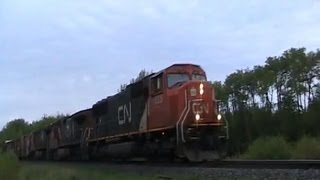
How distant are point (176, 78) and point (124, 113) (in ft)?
15.6

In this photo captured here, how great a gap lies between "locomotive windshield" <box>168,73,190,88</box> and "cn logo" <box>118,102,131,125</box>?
151 inches

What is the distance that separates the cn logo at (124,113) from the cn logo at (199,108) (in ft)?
15.4

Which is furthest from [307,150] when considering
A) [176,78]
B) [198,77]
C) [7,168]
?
[7,168]

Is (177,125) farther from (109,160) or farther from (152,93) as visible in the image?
(109,160)

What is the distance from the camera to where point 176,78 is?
18219mm

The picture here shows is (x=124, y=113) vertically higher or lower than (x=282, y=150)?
higher

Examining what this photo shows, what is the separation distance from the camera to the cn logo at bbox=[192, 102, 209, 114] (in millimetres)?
Result: 17266

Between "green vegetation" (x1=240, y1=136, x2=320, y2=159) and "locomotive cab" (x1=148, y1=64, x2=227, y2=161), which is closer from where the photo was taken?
"locomotive cab" (x1=148, y1=64, x2=227, y2=161)

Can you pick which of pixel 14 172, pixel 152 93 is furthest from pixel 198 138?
pixel 14 172

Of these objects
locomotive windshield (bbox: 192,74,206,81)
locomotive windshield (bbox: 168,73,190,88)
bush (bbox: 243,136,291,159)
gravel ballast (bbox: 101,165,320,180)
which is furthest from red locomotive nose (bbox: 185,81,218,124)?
bush (bbox: 243,136,291,159)

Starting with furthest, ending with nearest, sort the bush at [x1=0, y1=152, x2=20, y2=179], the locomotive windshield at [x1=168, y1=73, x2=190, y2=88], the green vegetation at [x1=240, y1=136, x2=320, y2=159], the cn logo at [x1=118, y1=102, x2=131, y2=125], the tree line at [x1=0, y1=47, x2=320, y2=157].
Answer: the tree line at [x1=0, y1=47, x2=320, y2=157]
the cn logo at [x1=118, y1=102, x2=131, y2=125]
the green vegetation at [x1=240, y1=136, x2=320, y2=159]
the locomotive windshield at [x1=168, y1=73, x2=190, y2=88]
the bush at [x1=0, y1=152, x2=20, y2=179]

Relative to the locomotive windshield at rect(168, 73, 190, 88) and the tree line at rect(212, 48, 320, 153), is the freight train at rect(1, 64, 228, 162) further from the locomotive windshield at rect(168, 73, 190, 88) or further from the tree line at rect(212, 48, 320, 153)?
the tree line at rect(212, 48, 320, 153)

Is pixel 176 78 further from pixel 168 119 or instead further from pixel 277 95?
pixel 277 95

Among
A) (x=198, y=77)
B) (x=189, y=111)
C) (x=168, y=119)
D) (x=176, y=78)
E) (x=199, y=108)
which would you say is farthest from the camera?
(x=198, y=77)
